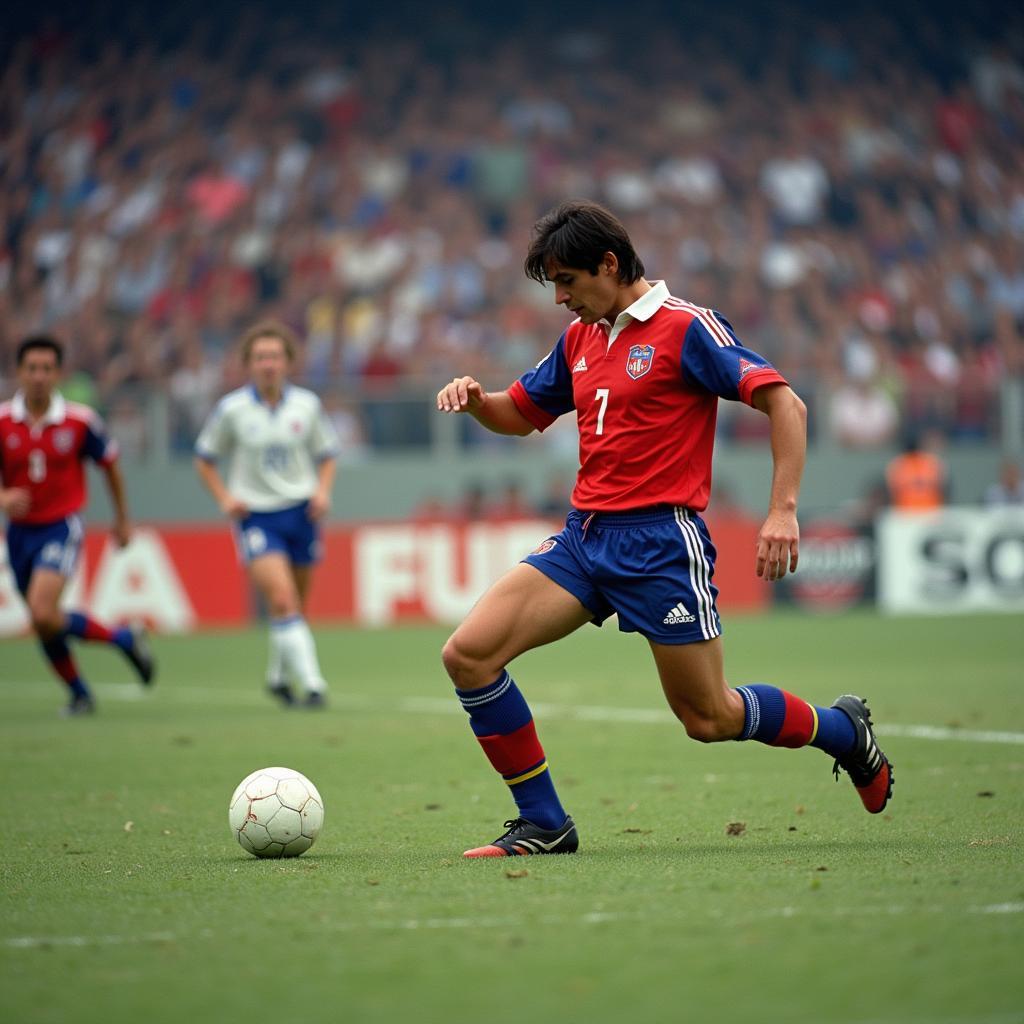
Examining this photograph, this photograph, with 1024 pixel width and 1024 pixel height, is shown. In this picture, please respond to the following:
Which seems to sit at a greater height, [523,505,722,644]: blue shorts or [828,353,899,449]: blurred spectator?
[828,353,899,449]: blurred spectator

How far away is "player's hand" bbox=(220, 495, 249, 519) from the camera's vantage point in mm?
11383

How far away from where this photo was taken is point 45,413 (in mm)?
11242

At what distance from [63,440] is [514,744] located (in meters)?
6.38

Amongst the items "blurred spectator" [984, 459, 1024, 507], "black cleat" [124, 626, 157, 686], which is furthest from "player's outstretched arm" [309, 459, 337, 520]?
"blurred spectator" [984, 459, 1024, 507]

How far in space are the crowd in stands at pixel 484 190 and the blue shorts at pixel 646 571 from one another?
15964 millimetres

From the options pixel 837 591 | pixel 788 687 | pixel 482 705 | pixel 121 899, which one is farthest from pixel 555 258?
pixel 837 591

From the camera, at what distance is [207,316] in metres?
22.7

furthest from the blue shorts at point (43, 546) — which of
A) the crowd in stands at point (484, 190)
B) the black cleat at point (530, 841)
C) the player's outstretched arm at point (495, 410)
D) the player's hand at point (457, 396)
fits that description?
the crowd in stands at point (484, 190)

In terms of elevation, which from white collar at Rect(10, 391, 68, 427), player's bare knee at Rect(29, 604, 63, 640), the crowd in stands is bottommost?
player's bare knee at Rect(29, 604, 63, 640)

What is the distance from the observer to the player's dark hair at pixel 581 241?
5.61 metres

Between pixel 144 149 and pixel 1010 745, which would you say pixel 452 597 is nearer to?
pixel 144 149

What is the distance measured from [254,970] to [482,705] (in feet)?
6.44

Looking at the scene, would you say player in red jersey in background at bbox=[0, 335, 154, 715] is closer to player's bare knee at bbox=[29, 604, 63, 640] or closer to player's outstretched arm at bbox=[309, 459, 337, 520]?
player's bare knee at bbox=[29, 604, 63, 640]

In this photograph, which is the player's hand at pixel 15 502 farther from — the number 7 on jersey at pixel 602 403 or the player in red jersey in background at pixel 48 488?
the number 7 on jersey at pixel 602 403
